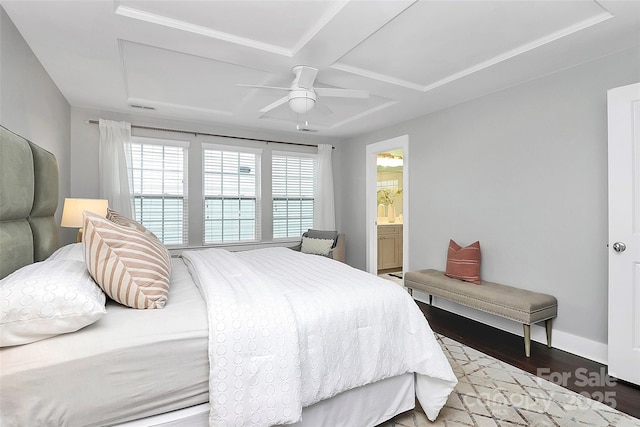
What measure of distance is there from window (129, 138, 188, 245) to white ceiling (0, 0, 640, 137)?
0.89 metres

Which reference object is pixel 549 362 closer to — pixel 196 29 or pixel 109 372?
pixel 109 372

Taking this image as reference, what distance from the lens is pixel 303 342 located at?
152cm

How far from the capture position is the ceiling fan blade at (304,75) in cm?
272

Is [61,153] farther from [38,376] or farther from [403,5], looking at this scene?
[403,5]

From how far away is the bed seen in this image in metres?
1.17

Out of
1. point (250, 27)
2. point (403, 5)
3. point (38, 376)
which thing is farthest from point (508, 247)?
point (38, 376)

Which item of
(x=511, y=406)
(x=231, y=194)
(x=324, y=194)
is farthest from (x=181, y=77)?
(x=511, y=406)

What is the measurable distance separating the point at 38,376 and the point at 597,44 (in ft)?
12.7

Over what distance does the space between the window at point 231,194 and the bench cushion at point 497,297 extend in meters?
2.82

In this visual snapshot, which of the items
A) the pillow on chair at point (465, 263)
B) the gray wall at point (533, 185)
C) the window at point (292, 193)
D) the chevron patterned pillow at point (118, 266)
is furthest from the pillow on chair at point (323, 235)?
the chevron patterned pillow at point (118, 266)

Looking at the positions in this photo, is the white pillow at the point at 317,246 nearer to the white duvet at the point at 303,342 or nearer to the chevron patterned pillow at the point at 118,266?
the white duvet at the point at 303,342

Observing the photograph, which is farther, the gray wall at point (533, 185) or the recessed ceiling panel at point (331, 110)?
the recessed ceiling panel at point (331, 110)

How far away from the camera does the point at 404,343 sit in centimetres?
185

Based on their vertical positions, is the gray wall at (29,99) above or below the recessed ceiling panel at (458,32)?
below
